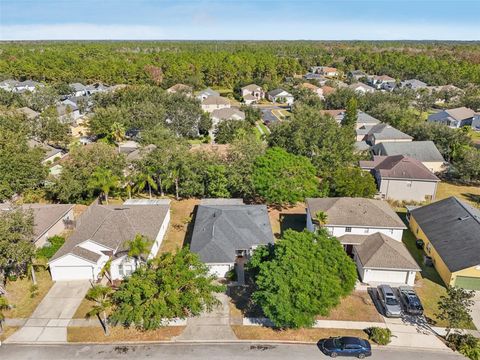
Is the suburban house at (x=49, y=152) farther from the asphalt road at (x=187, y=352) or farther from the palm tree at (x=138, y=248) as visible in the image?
the asphalt road at (x=187, y=352)

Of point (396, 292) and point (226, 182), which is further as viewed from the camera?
point (226, 182)

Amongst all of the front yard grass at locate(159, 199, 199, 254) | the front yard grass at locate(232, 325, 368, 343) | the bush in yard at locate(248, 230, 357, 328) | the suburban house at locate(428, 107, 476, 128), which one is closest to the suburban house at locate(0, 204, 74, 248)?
the front yard grass at locate(159, 199, 199, 254)

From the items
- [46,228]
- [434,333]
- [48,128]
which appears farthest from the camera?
[48,128]

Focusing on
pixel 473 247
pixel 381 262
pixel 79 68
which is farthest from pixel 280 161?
pixel 79 68

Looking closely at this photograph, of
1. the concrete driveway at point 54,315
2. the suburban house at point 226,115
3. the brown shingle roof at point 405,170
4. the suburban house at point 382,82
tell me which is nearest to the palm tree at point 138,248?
the concrete driveway at point 54,315

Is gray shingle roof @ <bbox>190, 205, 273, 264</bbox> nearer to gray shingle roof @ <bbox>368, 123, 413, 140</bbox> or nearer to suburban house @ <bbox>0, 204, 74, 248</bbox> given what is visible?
suburban house @ <bbox>0, 204, 74, 248</bbox>

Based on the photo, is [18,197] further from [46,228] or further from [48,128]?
[48,128]
